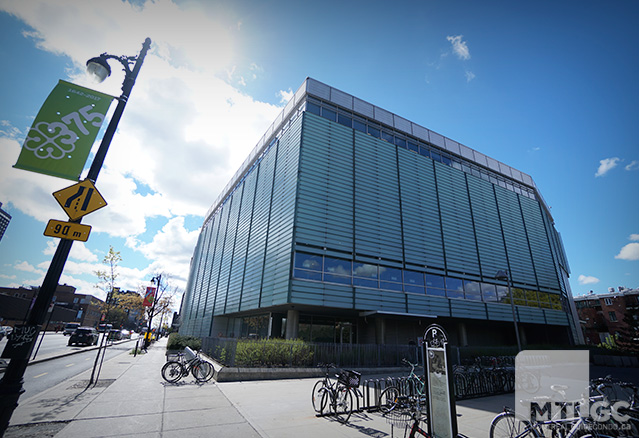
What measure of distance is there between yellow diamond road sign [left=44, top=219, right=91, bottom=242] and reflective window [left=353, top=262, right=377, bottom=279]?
59.9ft

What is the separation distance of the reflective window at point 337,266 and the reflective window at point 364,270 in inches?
22.5

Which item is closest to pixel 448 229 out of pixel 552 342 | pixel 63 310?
pixel 552 342

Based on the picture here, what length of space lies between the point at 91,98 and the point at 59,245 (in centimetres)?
258

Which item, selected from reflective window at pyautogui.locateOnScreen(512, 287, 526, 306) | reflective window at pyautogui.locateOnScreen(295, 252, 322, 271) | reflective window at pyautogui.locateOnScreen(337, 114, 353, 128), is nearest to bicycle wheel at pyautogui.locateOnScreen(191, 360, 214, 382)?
reflective window at pyautogui.locateOnScreen(295, 252, 322, 271)

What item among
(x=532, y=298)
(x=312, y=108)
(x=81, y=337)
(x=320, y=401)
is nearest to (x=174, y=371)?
(x=320, y=401)

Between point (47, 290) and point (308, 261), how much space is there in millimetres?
16337

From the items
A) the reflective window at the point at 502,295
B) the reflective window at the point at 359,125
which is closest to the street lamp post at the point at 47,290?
the reflective window at the point at 359,125

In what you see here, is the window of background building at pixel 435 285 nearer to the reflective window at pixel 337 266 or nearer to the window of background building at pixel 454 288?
the window of background building at pixel 454 288

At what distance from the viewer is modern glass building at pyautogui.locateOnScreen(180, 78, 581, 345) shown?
20969mm

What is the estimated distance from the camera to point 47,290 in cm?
394

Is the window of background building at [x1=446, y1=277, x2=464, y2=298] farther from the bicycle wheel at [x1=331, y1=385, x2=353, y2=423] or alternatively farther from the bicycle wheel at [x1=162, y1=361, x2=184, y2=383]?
the bicycle wheel at [x1=162, y1=361, x2=184, y2=383]

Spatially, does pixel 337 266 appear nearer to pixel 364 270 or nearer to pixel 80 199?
pixel 364 270

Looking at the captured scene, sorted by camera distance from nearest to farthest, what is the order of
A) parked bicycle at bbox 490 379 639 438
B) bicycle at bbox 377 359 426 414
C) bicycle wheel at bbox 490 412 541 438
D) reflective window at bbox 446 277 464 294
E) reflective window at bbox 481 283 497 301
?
parked bicycle at bbox 490 379 639 438
bicycle wheel at bbox 490 412 541 438
bicycle at bbox 377 359 426 414
reflective window at bbox 446 277 464 294
reflective window at bbox 481 283 497 301

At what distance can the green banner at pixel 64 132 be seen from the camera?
167 inches
